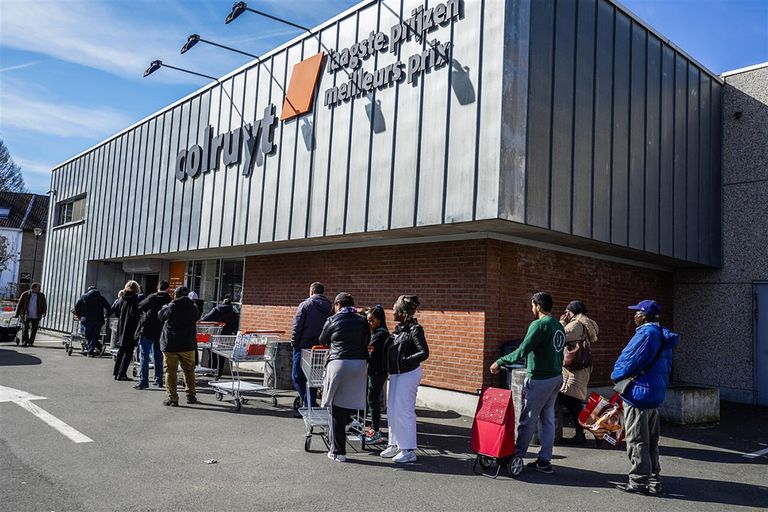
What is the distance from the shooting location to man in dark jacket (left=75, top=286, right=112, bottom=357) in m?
14.9

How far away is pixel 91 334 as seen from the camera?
15266 mm

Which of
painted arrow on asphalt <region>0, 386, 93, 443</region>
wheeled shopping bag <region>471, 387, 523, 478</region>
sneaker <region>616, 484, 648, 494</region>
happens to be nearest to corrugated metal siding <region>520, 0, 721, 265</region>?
wheeled shopping bag <region>471, 387, 523, 478</region>

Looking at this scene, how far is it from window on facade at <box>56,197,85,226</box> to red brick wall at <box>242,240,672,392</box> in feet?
41.2

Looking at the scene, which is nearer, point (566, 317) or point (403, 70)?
point (566, 317)

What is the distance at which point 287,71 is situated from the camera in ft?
40.8

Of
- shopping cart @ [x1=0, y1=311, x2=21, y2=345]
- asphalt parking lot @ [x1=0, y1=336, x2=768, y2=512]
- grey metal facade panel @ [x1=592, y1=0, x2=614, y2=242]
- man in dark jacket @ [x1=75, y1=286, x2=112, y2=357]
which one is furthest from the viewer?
shopping cart @ [x1=0, y1=311, x2=21, y2=345]

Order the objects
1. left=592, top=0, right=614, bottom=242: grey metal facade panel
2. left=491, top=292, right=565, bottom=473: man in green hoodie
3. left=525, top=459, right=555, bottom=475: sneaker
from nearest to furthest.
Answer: left=491, top=292, right=565, bottom=473: man in green hoodie
left=525, top=459, right=555, bottom=475: sneaker
left=592, top=0, right=614, bottom=242: grey metal facade panel

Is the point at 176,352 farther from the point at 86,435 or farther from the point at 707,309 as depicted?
the point at 707,309

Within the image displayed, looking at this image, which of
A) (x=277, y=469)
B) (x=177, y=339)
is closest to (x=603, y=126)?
(x=277, y=469)

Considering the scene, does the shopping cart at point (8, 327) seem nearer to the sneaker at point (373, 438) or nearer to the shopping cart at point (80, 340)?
the shopping cart at point (80, 340)

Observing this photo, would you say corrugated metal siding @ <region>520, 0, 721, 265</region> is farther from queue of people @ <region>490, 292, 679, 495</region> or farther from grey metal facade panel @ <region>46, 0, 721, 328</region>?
queue of people @ <region>490, 292, 679, 495</region>

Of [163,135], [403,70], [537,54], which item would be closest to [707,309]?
[537,54]

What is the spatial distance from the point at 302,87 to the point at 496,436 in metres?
8.13

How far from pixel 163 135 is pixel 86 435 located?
37.6ft
